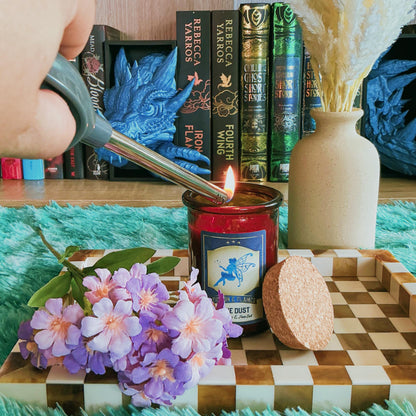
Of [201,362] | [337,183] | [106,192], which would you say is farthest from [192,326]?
[106,192]

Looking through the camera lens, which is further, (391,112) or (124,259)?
(391,112)

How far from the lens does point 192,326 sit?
40cm

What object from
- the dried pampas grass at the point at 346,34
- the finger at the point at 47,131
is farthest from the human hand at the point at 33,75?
the dried pampas grass at the point at 346,34

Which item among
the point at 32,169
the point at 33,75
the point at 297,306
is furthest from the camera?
the point at 32,169

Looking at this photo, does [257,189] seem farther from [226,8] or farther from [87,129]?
[226,8]

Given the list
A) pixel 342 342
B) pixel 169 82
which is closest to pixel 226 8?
pixel 169 82

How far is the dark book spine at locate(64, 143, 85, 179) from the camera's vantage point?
125 cm

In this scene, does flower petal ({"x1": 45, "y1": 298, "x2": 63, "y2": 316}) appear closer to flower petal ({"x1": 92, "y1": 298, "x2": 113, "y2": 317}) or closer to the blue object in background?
flower petal ({"x1": 92, "y1": 298, "x2": 113, "y2": 317})

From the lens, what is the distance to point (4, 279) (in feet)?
2.24

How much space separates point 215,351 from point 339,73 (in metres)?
0.48

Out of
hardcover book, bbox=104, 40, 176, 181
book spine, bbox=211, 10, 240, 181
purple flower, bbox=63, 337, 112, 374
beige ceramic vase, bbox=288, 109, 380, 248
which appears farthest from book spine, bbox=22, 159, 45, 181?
purple flower, bbox=63, 337, 112, 374

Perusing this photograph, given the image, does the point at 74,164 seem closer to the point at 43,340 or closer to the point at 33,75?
the point at 43,340

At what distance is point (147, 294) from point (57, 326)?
0.07 metres

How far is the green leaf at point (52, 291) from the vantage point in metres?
0.42
